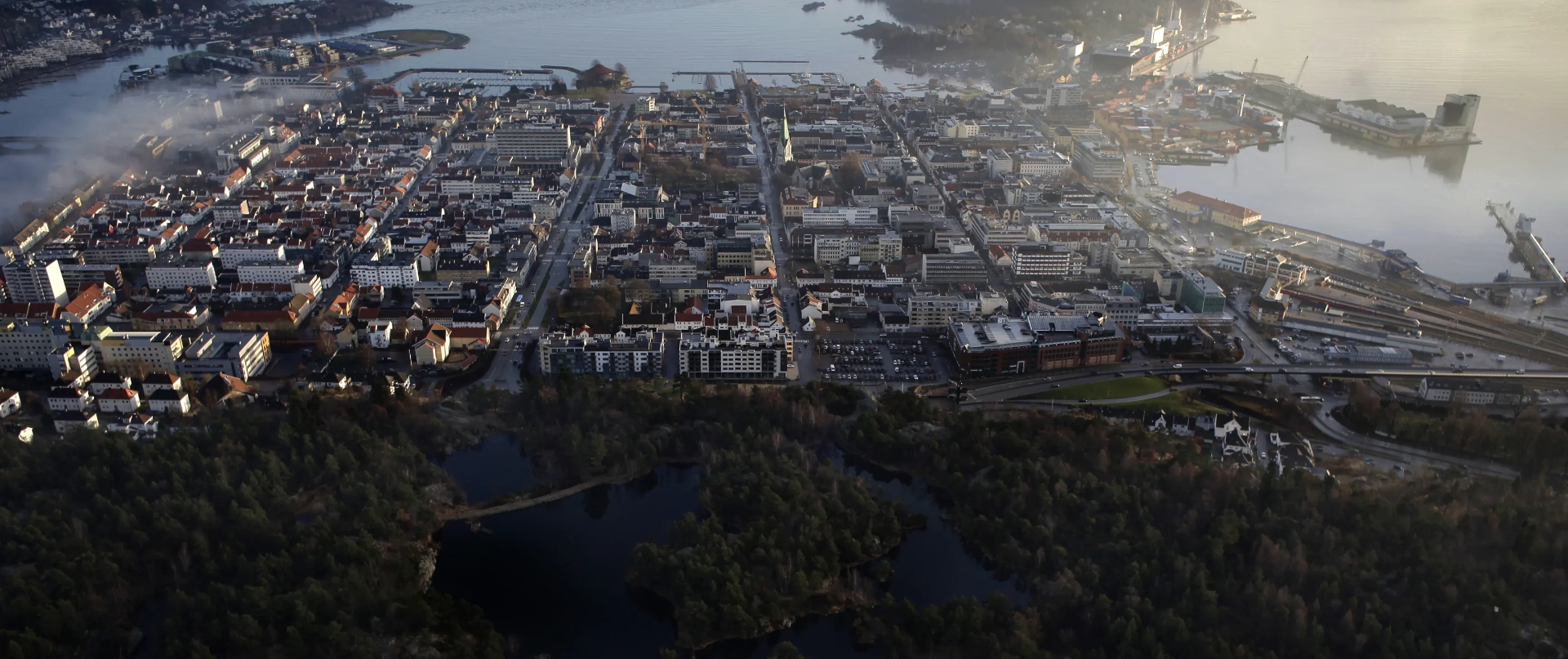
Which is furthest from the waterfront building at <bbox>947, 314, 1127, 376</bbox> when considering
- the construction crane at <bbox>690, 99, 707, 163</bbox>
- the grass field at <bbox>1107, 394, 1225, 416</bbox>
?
the construction crane at <bbox>690, 99, 707, 163</bbox>

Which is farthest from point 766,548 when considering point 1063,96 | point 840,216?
point 1063,96

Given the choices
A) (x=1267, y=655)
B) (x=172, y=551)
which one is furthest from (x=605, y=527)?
(x=1267, y=655)

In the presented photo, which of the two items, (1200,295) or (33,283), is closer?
(1200,295)

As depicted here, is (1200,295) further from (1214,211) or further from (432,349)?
(432,349)

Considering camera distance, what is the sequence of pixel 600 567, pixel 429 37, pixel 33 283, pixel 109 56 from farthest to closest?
pixel 429 37 < pixel 109 56 < pixel 33 283 < pixel 600 567

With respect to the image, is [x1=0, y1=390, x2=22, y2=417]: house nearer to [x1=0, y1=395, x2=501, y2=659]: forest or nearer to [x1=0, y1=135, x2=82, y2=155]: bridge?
[x1=0, y1=395, x2=501, y2=659]: forest

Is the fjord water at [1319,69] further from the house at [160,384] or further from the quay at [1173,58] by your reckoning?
the house at [160,384]
